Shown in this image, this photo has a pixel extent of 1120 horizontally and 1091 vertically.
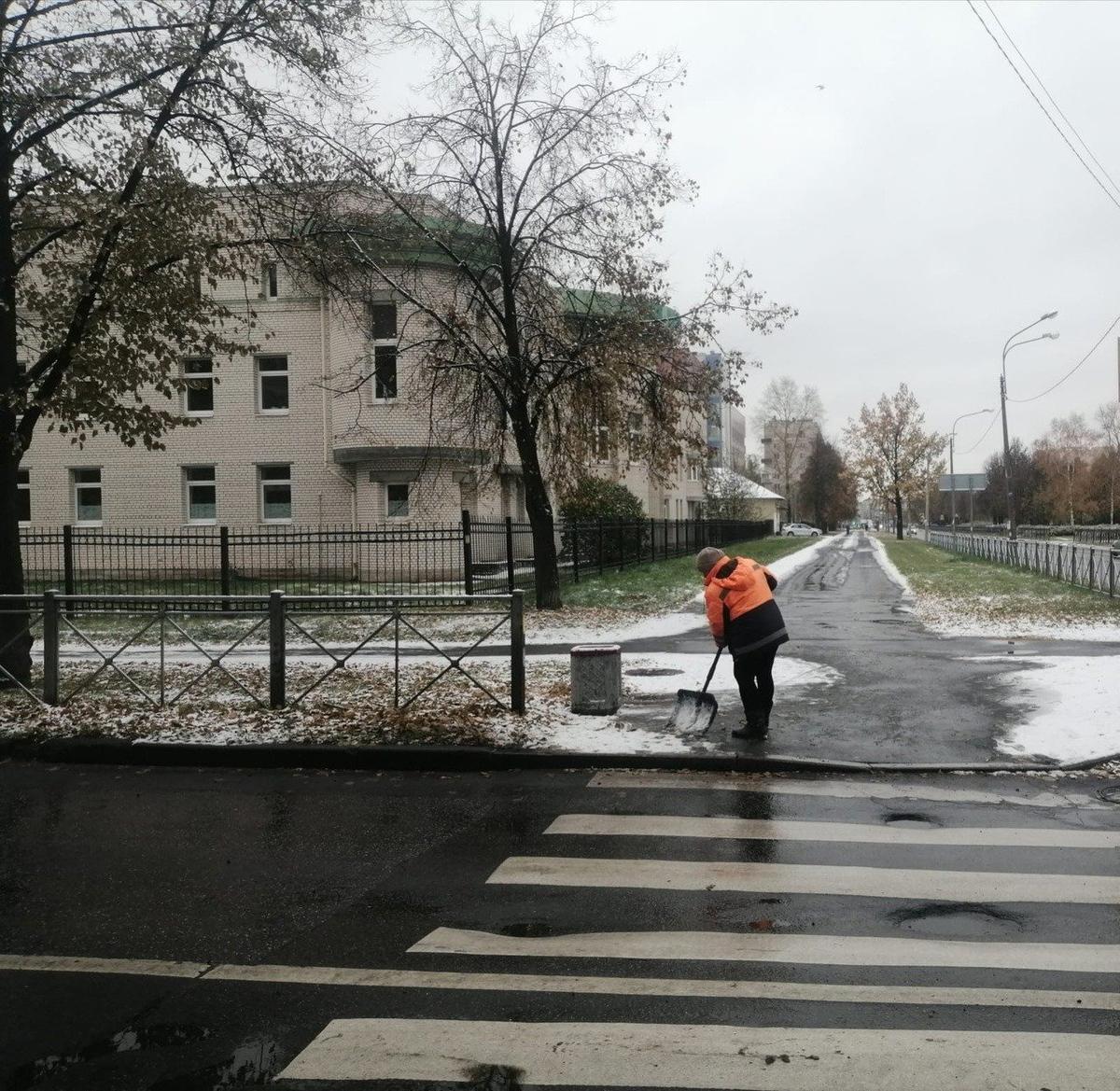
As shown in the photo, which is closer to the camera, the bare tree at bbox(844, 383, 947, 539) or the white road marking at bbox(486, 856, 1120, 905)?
the white road marking at bbox(486, 856, 1120, 905)

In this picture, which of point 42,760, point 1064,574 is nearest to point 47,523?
point 42,760

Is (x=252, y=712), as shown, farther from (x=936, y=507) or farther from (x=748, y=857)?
(x=936, y=507)

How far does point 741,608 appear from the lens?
7973mm

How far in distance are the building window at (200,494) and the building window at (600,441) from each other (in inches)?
557

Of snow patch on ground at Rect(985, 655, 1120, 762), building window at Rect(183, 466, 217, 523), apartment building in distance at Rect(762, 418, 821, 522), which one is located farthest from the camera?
apartment building in distance at Rect(762, 418, 821, 522)

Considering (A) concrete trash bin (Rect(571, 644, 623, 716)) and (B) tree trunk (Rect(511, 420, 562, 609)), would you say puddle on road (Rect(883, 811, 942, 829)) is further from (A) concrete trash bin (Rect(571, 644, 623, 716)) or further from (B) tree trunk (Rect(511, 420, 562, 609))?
(B) tree trunk (Rect(511, 420, 562, 609))

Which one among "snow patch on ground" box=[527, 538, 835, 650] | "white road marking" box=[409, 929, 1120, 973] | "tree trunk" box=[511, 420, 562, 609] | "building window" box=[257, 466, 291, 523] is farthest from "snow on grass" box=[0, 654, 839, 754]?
"building window" box=[257, 466, 291, 523]

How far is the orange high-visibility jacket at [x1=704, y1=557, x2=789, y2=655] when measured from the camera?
26.1 ft

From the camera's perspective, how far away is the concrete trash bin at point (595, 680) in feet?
30.3

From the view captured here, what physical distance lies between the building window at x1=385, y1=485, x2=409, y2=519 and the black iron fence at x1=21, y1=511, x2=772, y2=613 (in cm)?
62

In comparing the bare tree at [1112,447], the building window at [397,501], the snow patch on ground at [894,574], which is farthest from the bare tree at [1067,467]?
the building window at [397,501]

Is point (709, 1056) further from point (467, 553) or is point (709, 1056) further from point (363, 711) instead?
point (467, 553)

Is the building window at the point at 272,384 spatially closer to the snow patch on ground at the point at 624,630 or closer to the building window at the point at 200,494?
the building window at the point at 200,494

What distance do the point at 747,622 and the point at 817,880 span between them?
119 inches
